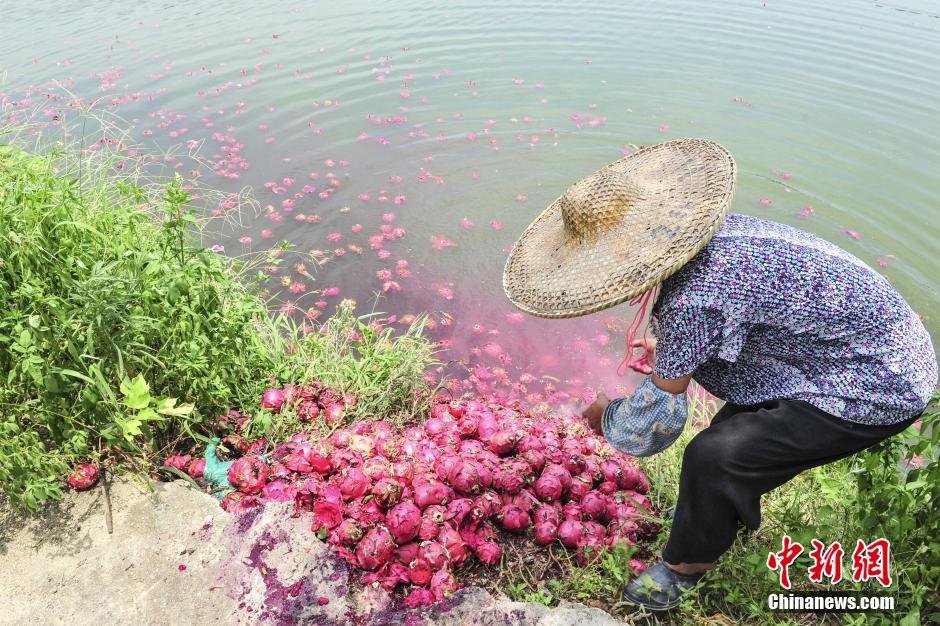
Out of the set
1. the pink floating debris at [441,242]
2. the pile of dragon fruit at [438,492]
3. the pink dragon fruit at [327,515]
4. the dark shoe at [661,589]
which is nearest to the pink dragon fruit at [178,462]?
the pile of dragon fruit at [438,492]

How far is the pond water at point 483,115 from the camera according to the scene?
5.55 metres

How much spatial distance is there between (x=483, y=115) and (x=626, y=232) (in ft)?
21.9

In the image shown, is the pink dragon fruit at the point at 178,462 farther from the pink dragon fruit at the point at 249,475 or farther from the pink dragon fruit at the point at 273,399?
the pink dragon fruit at the point at 273,399

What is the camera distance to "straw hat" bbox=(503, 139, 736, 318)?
6.35 feet

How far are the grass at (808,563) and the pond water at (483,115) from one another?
2.06 m

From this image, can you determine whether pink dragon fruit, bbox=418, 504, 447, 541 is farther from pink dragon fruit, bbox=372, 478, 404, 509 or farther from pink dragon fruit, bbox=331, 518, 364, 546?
pink dragon fruit, bbox=331, 518, 364, 546

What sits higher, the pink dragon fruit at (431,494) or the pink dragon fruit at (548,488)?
the pink dragon fruit at (431,494)

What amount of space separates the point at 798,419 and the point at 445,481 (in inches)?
58.3

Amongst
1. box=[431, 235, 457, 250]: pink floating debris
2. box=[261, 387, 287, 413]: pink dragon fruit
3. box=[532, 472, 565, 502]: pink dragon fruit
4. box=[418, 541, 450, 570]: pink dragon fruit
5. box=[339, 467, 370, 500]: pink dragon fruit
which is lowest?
box=[431, 235, 457, 250]: pink floating debris

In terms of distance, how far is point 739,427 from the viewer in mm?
2113

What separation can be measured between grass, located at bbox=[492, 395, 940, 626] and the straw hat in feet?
3.87

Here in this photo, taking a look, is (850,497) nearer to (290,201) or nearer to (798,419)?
(798,419)

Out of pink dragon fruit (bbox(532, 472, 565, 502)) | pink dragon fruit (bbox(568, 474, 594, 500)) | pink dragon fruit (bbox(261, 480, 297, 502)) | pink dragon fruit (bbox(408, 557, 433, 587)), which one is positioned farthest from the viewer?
pink dragon fruit (bbox(568, 474, 594, 500))

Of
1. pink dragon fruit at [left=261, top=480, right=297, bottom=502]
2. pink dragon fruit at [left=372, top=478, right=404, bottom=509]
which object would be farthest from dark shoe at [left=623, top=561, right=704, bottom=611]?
pink dragon fruit at [left=261, top=480, right=297, bottom=502]
